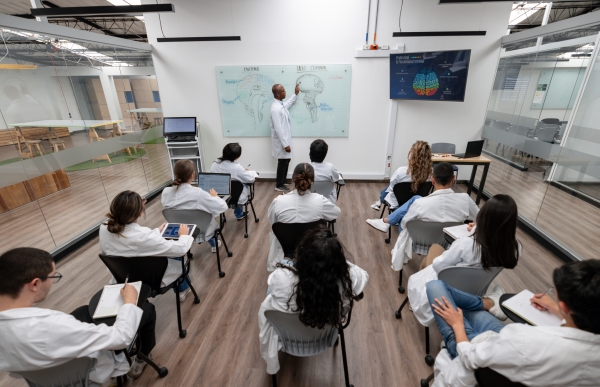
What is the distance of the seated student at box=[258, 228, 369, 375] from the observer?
4.34ft

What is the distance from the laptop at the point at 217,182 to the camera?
3080 mm

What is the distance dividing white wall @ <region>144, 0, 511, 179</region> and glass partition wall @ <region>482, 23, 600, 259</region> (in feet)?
1.95

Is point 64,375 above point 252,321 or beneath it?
above

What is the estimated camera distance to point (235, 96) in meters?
5.07

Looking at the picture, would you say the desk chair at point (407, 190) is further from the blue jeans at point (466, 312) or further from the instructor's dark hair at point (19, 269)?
the instructor's dark hair at point (19, 269)

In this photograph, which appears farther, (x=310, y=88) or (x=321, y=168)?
(x=310, y=88)

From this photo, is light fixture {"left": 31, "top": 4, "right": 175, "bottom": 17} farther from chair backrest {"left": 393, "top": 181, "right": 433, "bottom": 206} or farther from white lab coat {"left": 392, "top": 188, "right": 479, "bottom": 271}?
white lab coat {"left": 392, "top": 188, "right": 479, "bottom": 271}

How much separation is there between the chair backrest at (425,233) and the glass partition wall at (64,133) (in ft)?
12.7

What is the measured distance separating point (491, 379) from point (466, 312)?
2.00 ft

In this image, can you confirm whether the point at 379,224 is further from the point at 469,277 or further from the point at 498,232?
the point at 498,232

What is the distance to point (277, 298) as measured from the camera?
142 centimetres

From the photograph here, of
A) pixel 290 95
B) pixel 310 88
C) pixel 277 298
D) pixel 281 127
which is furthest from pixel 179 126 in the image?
pixel 277 298

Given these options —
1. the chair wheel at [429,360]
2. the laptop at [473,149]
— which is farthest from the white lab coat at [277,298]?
the laptop at [473,149]

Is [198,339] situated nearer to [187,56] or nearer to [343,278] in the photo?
[343,278]
